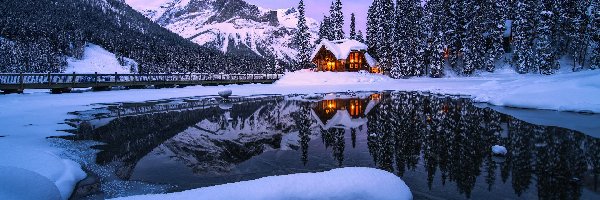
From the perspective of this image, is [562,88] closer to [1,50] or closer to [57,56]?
[1,50]

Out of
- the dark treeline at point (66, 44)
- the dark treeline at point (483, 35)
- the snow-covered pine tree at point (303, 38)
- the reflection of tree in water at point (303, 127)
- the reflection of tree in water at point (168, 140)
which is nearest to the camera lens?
the reflection of tree in water at point (168, 140)

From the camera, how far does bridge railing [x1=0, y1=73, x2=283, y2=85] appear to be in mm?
25986

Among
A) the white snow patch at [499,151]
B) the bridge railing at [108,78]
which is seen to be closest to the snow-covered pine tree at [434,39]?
the bridge railing at [108,78]

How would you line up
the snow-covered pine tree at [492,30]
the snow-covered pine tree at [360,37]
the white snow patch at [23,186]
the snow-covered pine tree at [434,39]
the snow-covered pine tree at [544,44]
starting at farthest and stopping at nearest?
the snow-covered pine tree at [360,37] → the snow-covered pine tree at [492,30] → the snow-covered pine tree at [434,39] → the snow-covered pine tree at [544,44] → the white snow patch at [23,186]

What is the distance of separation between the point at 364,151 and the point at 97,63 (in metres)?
131

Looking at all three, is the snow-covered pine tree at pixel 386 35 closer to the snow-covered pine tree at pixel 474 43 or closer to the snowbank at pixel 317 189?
the snow-covered pine tree at pixel 474 43

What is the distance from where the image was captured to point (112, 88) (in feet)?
113

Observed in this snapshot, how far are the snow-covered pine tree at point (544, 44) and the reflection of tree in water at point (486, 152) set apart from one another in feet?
125

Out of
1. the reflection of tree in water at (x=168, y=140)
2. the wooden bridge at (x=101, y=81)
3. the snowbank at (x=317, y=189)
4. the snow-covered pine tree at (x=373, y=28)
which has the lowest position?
the reflection of tree in water at (x=168, y=140)

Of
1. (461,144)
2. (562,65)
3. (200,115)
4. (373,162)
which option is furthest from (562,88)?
(562,65)

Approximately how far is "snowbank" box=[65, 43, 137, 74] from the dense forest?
299ft

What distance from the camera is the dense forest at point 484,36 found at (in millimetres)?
46237

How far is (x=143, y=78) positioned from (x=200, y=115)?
23.6 metres

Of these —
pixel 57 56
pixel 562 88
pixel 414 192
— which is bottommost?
pixel 414 192
